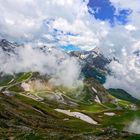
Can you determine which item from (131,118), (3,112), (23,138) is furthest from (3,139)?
(131,118)

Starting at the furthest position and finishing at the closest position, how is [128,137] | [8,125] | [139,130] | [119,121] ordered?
[119,121]
[139,130]
[8,125]
[128,137]

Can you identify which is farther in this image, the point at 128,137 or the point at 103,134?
the point at 103,134

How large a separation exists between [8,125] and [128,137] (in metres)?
43.7

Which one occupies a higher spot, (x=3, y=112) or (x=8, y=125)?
(x=3, y=112)

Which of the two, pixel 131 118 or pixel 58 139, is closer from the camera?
pixel 58 139

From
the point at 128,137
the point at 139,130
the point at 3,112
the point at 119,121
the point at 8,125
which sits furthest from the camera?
the point at 119,121

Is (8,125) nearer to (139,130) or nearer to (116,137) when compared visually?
(116,137)

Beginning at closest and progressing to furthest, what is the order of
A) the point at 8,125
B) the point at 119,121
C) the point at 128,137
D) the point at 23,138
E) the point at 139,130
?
the point at 128,137 < the point at 23,138 < the point at 8,125 < the point at 139,130 < the point at 119,121

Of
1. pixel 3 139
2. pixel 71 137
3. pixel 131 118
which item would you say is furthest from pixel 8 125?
pixel 131 118

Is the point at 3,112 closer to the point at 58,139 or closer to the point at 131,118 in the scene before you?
the point at 131,118

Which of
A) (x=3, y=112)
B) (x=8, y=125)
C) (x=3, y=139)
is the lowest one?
(x=3, y=139)

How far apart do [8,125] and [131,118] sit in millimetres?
62023

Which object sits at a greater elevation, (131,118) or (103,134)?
(131,118)

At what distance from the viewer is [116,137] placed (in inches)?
2611
